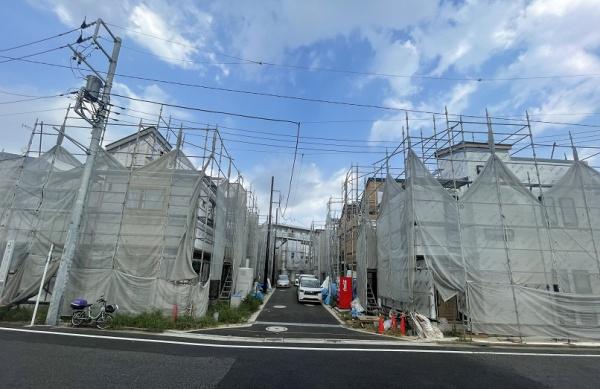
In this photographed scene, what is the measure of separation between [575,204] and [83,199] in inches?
721

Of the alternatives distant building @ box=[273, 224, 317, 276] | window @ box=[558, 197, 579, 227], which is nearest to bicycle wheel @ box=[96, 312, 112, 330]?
window @ box=[558, 197, 579, 227]

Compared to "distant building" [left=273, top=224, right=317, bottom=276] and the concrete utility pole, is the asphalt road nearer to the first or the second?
the concrete utility pole

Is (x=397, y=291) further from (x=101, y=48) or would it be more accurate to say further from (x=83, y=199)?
(x=101, y=48)

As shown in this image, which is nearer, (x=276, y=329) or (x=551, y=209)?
(x=276, y=329)

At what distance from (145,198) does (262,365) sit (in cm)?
881

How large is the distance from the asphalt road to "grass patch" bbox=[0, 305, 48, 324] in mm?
2253

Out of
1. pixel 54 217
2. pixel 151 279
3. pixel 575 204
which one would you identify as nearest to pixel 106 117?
pixel 54 217

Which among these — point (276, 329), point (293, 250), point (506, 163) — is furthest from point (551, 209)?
point (293, 250)

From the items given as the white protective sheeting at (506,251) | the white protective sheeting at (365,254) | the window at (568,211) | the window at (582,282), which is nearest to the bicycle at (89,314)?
the white protective sheeting at (506,251)

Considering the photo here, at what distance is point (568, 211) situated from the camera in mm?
11828

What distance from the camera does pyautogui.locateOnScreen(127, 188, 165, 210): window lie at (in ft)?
40.1

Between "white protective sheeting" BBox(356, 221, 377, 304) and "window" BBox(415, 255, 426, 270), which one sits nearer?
"window" BBox(415, 255, 426, 270)

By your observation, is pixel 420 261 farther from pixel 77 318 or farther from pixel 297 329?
pixel 77 318

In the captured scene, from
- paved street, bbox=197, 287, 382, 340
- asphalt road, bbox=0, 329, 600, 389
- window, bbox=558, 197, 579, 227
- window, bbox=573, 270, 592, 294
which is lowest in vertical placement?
paved street, bbox=197, 287, 382, 340
